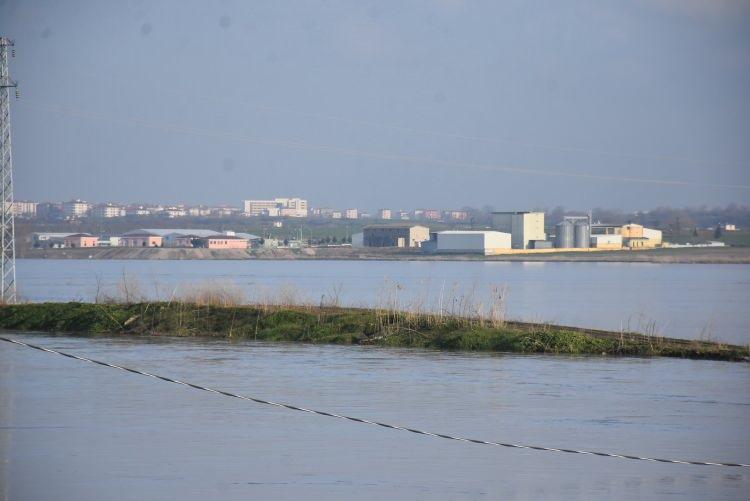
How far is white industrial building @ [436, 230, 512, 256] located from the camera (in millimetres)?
148750

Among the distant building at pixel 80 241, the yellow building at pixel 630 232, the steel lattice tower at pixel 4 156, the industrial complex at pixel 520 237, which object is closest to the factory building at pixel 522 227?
the industrial complex at pixel 520 237

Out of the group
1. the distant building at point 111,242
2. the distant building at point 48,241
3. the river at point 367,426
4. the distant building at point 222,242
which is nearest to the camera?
the river at point 367,426

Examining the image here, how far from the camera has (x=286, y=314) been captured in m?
25.2

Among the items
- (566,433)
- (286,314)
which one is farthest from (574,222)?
(566,433)

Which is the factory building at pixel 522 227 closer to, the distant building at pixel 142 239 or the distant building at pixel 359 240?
the distant building at pixel 359 240

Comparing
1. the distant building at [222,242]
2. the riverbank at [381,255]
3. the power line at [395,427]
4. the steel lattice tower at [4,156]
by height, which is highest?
the steel lattice tower at [4,156]

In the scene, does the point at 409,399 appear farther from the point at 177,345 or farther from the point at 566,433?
the point at 177,345

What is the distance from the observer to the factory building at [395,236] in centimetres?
17450

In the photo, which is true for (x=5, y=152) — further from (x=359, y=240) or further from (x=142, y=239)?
(x=142, y=239)

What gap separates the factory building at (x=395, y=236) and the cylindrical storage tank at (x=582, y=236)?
2313 cm

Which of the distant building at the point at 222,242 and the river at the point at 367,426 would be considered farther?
the distant building at the point at 222,242

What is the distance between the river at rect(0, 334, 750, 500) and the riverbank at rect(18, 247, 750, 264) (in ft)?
418

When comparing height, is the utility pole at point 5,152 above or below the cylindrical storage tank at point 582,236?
above

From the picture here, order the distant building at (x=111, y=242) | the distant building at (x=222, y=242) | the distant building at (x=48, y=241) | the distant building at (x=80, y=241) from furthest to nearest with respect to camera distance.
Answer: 1. the distant building at (x=48, y=241)
2. the distant building at (x=80, y=241)
3. the distant building at (x=111, y=242)
4. the distant building at (x=222, y=242)
